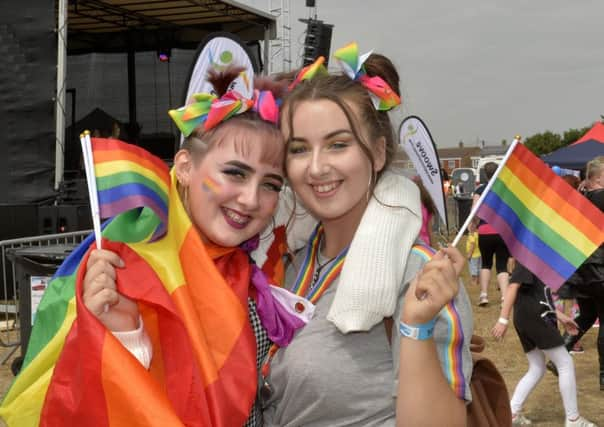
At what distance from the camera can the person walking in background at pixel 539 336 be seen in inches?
187

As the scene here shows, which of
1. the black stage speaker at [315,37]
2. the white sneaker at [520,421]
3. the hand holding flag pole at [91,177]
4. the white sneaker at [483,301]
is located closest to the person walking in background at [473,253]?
the white sneaker at [483,301]

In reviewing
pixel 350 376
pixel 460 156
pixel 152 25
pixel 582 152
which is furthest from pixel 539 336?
pixel 460 156

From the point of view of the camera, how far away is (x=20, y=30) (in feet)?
30.9

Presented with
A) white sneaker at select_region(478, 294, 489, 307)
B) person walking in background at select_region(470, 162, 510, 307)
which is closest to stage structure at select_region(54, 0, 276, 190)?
person walking in background at select_region(470, 162, 510, 307)

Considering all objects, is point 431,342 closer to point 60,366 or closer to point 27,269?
point 60,366

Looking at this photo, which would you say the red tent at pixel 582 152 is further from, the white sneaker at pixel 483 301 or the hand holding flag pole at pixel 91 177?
the hand holding flag pole at pixel 91 177

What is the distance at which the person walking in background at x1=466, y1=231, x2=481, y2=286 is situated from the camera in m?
10.3

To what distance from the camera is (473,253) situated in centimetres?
1066

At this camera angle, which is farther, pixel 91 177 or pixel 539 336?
pixel 539 336

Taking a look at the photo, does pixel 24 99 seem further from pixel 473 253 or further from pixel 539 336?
pixel 539 336

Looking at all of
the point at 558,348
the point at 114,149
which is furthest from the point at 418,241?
the point at 558,348

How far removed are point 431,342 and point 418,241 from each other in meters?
0.33

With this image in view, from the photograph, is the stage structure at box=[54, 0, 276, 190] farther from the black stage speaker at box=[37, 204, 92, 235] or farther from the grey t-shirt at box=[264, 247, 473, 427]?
the grey t-shirt at box=[264, 247, 473, 427]

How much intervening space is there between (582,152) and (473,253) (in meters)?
7.88
